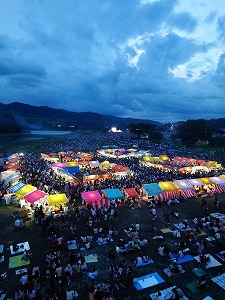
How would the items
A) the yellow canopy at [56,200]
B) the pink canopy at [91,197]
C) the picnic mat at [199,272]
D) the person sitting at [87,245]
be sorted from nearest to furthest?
the picnic mat at [199,272]
the person sitting at [87,245]
the yellow canopy at [56,200]
the pink canopy at [91,197]

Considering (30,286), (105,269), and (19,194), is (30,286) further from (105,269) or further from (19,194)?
(19,194)

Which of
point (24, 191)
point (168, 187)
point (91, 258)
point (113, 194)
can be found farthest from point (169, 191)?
point (24, 191)

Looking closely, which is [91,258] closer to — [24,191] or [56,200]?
[56,200]

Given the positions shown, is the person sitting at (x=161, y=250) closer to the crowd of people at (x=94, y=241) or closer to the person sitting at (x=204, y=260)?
the crowd of people at (x=94, y=241)

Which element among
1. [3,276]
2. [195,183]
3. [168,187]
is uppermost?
[195,183]

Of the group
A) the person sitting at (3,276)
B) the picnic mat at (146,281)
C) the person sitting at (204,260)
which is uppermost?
the person sitting at (204,260)

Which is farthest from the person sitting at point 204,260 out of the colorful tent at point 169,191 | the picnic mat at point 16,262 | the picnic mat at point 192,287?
the colorful tent at point 169,191

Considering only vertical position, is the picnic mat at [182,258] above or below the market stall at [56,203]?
below

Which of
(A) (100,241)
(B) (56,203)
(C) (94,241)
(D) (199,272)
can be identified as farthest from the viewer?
(B) (56,203)
